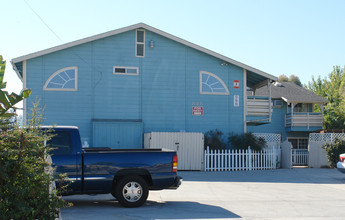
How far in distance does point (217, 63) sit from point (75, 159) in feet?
48.3

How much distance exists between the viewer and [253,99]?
78.4ft

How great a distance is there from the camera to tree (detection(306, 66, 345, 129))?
37500mm

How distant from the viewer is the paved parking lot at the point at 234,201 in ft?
30.7

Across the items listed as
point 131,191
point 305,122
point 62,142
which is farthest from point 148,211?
point 305,122

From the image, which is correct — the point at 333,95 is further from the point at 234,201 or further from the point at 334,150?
the point at 234,201

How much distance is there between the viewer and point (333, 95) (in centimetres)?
4462

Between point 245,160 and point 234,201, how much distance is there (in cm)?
1082

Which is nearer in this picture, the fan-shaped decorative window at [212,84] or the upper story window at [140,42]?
the upper story window at [140,42]

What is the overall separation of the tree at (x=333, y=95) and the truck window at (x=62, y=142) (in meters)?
32.0

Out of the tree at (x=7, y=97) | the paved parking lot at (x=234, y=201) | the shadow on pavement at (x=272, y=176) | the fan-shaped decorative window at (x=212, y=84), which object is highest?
the fan-shaped decorative window at (x=212, y=84)

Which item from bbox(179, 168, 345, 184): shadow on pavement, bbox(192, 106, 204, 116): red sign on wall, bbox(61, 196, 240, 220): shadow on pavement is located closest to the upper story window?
bbox(192, 106, 204, 116): red sign on wall

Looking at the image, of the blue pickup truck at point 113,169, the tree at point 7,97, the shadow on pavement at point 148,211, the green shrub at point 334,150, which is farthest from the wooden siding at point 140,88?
the tree at point 7,97

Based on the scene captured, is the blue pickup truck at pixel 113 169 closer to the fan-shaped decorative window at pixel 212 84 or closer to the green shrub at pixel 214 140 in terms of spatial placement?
the green shrub at pixel 214 140

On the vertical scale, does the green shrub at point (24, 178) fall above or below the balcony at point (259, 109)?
below
